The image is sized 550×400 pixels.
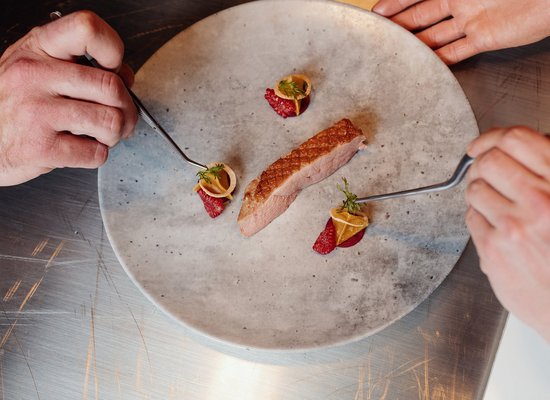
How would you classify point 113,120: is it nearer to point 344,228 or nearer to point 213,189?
point 213,189

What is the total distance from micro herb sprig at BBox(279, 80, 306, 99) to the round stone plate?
0.33ft

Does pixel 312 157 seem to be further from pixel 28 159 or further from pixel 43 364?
pixel 43 364

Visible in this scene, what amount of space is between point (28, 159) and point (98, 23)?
0.48 meters

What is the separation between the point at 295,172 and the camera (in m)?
1.88

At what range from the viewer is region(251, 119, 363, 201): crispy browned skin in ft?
6.17

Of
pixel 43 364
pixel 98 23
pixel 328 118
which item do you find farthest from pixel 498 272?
pixel 43 364

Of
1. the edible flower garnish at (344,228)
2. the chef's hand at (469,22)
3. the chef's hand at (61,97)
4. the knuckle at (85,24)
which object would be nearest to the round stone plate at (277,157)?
the edible flower garnish at (344,228)

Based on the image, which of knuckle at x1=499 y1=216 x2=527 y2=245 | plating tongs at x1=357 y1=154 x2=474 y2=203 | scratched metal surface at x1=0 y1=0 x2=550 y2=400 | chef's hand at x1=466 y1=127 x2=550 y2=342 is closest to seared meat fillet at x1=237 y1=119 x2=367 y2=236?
plating tongs at x1=357 y1=154 x2=474 y2=203

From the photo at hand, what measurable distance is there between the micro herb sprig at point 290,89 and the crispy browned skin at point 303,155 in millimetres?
160

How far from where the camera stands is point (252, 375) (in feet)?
6.23

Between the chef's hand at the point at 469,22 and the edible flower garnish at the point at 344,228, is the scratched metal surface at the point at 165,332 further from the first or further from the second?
the edible flower garnish at the point at 344,228

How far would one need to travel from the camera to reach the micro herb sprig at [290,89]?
6.44ft

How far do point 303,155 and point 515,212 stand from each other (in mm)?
816

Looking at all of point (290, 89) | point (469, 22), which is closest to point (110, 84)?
point (290, 89)
